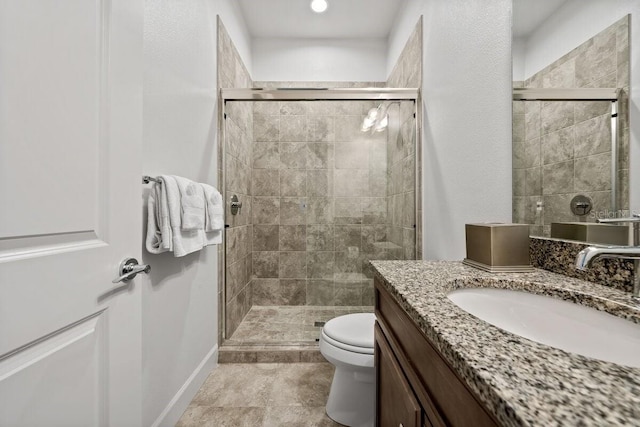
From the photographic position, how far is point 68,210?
59cm

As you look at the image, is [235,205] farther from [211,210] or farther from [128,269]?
[128,269]

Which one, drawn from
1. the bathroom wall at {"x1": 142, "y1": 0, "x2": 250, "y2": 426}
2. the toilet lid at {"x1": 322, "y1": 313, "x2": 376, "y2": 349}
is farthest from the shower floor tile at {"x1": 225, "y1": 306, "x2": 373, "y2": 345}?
the toilet lid at {"x1": 322, "y1": 313, "x2": 376, "y2": 349}

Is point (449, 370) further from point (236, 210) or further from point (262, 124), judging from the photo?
point (262, 124)

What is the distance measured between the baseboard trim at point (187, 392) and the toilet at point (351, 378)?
2.38ft

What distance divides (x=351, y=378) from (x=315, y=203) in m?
1.37

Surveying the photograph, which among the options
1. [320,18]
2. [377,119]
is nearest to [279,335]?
[377,119]

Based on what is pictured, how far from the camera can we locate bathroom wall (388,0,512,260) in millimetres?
1191

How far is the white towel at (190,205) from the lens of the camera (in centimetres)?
118

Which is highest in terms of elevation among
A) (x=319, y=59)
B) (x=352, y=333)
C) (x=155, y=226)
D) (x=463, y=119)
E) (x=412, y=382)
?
(x=319, y=59)

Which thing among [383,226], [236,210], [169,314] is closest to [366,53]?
[383,226]

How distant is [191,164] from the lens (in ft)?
4.90

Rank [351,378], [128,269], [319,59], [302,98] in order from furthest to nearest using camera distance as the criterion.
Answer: [319,59]
[302,98]
[351,378]
[128,269]

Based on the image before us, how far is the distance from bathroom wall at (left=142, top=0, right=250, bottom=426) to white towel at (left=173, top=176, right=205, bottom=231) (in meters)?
0.11

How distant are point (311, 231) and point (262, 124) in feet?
3.43
